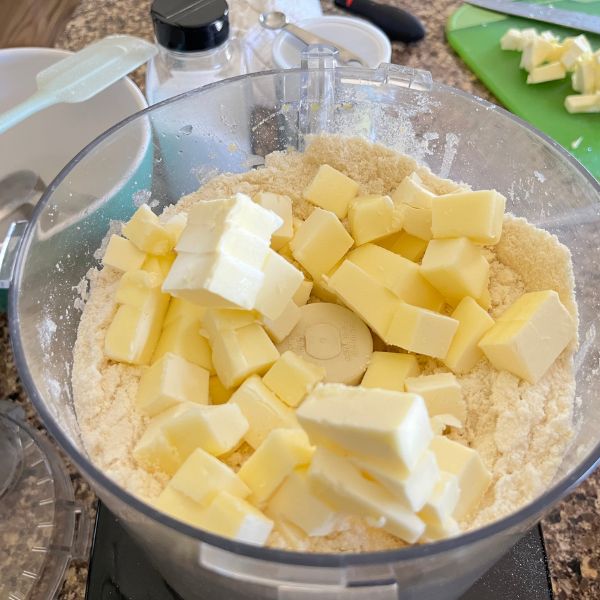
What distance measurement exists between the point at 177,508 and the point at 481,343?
0.37 meters

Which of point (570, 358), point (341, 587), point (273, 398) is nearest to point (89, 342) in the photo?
point (273, 398)

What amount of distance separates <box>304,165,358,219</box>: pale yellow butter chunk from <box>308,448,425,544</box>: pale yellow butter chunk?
424mm

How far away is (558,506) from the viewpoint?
95 cm

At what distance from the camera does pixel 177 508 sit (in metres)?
0.65

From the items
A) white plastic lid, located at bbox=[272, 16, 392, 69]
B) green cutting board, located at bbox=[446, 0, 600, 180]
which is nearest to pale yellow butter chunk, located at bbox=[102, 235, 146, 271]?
white plastic lid, located at bbox=[272, 16, 392, 69]

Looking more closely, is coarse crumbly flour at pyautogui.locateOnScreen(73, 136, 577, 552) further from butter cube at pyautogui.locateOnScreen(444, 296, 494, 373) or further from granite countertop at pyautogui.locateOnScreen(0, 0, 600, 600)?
granite countertop at pyautogui.locateOnScreen(0, 0, 600, 600)

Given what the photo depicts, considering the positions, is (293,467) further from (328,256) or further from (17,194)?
(17,194)

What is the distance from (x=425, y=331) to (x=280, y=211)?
270 mm

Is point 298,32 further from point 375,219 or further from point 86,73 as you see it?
point 375,219

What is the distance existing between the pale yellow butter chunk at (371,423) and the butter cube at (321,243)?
1.05ft

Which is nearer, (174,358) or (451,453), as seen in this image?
(451,453)

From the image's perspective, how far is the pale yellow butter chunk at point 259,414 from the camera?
2.45ft

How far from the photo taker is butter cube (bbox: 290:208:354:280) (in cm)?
88

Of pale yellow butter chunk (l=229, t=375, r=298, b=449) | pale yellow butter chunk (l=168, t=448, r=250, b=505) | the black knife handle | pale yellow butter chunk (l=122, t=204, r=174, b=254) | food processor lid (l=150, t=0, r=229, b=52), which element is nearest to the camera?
pale yellow butter chunk (l=168, t=448, r=250, b=505)
